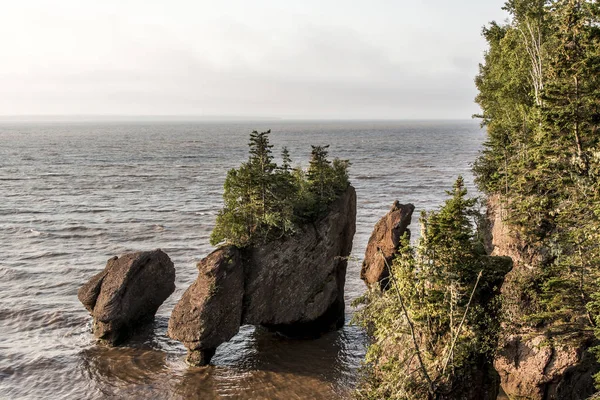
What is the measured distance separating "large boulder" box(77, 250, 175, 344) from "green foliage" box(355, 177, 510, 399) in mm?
14557

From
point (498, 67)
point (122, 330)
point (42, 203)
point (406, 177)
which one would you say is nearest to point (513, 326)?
point (122, 330)

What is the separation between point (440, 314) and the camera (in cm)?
1580

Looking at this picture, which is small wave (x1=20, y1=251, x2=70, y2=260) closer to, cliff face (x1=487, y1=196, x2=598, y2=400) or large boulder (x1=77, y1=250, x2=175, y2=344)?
large boulder (x1=77, y1=250, x2=175, y2=344)

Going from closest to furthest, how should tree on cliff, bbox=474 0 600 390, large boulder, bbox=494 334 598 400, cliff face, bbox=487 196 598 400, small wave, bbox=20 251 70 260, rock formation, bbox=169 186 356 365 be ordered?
tree on cliff, bbox=474 0 600 390
cliff face, bbox=487 196 598 400
large boulder, bbox=494 334 598 400
rock formation, bbox=169 186 356 365
small wave, bbox=20 251 70 260

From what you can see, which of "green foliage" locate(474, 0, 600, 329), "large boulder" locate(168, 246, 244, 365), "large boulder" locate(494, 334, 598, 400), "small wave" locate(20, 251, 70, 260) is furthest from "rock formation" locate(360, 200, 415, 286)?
"small wave" locate(20, 251, 70, 260)

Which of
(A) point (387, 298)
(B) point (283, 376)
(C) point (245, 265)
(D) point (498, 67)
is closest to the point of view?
(A) point (387, 298)

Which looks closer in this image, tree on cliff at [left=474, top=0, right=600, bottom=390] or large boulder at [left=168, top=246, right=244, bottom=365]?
tree on cliff at [left=474, top=0, right=600, bottom=390]

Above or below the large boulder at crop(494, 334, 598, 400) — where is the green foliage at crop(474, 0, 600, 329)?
above

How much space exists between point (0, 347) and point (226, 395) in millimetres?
13788

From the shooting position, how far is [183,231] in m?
46.8

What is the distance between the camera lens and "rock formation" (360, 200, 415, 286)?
2953 cm

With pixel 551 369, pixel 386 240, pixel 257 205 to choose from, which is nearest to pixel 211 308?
pixel 257 205

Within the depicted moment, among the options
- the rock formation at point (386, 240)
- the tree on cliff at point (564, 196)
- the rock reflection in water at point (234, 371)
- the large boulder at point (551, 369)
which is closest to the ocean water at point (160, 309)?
the rock reflection in water at point (234, 371)

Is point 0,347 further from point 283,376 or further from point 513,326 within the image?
point 513,326
